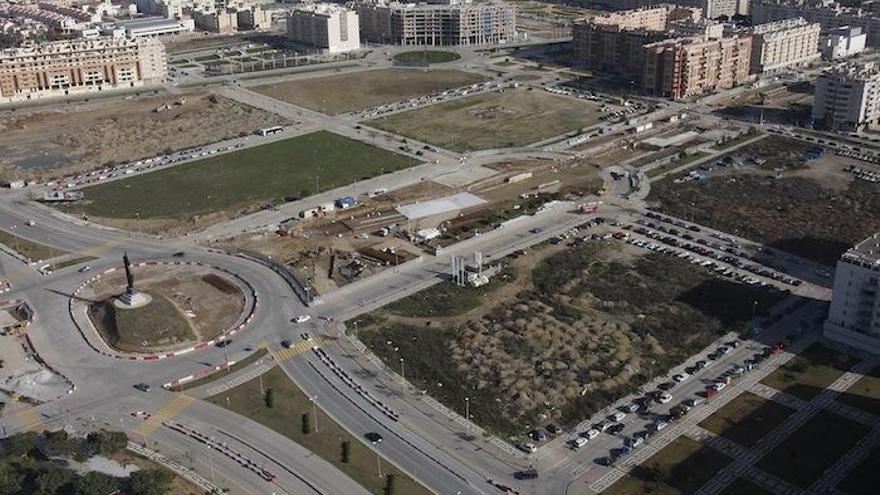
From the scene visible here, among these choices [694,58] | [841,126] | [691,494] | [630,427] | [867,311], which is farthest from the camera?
[694,58]

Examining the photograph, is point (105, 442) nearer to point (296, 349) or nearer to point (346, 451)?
point (346, 451)

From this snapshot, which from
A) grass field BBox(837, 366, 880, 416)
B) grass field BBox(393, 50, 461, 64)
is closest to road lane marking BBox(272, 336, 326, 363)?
grass field BBox(837, 366, 880, 416)

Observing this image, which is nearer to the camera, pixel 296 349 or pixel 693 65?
pixel 296 349

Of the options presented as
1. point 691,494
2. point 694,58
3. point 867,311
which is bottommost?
point 691,494

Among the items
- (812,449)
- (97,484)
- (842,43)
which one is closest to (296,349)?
(97,484)

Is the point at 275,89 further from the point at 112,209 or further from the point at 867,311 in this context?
the point at 867,311

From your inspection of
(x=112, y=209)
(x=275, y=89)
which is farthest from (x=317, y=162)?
(x=275, y=89)

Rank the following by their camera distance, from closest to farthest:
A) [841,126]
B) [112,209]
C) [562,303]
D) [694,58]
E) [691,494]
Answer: [691,494] → [562,303] → [112,209] → [841,126] → [694,58]

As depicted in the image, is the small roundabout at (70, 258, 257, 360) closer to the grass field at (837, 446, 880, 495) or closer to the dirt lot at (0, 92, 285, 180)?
the dirt lot at (0, 92, 285, 180)
